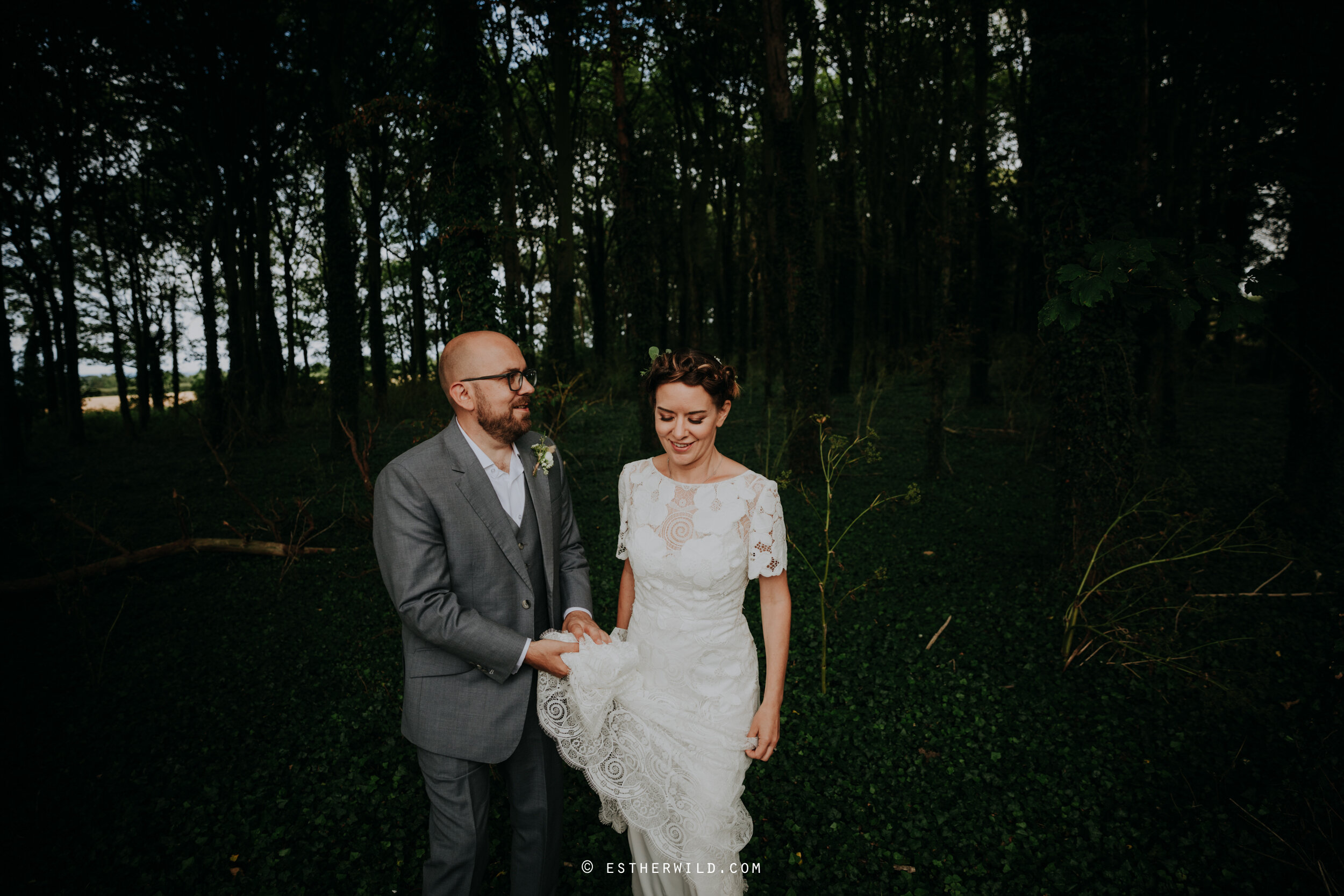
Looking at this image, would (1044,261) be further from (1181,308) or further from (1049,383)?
(1181,308)

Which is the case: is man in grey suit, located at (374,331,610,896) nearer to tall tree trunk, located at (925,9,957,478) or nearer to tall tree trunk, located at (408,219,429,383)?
tall tree trunk, located at (925,9,957,478)

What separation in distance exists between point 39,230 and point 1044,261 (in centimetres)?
2742

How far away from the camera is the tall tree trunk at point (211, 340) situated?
14164 millimetres

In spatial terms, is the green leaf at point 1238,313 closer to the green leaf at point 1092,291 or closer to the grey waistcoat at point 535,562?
the green leaf at point 1092,291

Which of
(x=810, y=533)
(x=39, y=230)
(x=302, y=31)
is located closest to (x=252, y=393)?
(x=302, y=31)

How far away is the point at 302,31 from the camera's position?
14344 mm

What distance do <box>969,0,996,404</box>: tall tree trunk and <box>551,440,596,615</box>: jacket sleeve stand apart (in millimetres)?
11956

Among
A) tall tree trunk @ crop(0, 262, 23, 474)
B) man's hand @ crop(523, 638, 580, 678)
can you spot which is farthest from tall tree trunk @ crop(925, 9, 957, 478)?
tall tree trunk @ crop(0, 262, 23, 474)

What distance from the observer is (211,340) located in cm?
1475

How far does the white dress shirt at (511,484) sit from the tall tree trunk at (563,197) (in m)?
9.94

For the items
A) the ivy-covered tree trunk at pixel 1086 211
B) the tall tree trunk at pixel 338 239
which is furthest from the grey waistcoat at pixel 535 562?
the tall tree trunk at pixel 338 239

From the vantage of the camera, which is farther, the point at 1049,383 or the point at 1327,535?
the point at 1327,535

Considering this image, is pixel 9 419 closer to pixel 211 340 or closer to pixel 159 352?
pixel 211 340

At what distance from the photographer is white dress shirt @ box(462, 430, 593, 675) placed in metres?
2.62
